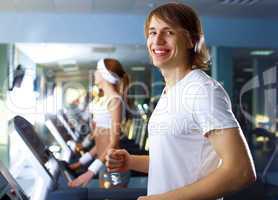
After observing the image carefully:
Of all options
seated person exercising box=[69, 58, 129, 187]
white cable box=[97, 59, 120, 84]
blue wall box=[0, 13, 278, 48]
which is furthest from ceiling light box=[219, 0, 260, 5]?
white cable box=[97, 59, 120, 84]

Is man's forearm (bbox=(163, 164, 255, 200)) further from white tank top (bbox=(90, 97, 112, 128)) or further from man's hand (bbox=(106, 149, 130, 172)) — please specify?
white tank top (bbox=(90, 97, 112, 128))

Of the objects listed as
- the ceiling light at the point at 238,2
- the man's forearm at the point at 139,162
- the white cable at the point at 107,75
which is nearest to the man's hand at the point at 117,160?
the man's forearm at the point at 139,162

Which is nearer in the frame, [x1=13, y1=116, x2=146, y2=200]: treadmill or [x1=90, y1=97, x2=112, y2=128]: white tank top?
[x1=13, y1=116, x2=146, y2=200]: treadmill

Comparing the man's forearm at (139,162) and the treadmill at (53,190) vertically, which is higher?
the man's forearm at (139,162)

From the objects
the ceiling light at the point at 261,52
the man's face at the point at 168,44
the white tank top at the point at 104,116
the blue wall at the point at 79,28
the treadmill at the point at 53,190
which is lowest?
the treadmill at the point at 53,190

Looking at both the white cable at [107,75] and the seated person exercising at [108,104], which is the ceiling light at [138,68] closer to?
the seated person exercising at [108,104]

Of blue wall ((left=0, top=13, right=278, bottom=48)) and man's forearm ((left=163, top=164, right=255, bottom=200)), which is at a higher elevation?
blue wall ((left=0, top=13, right=278, bottom=48))

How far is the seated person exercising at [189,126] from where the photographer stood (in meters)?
0.81

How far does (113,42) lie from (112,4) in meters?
0.74

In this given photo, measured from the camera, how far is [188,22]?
1.00 m

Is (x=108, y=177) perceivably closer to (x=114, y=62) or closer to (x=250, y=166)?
(x=114, y=62)

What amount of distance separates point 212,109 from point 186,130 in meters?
0.10

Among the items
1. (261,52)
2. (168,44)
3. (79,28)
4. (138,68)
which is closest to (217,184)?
(168,44)

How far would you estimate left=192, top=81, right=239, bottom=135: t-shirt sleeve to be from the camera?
2.80 ft
